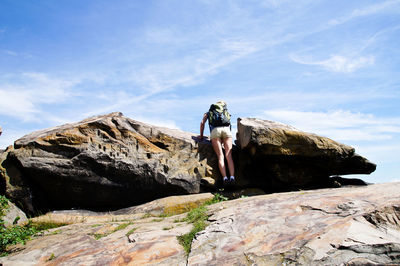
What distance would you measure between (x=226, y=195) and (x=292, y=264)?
635 centimetres

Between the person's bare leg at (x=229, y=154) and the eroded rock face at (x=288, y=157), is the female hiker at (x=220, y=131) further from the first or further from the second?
the eroded rock face at (x=288, y=157)

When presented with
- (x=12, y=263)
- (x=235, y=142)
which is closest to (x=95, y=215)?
(x=12, y=263)

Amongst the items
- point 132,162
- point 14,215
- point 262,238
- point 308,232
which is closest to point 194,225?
point 262,238

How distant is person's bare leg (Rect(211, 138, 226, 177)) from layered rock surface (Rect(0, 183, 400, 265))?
329 centimetres

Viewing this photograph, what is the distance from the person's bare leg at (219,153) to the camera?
37.9 feet

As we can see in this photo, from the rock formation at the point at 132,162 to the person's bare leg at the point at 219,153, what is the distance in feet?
1.52

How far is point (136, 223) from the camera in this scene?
858 centimetres

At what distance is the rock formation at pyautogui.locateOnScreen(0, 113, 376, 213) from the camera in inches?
424

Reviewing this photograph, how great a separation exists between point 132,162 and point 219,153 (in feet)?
10.2

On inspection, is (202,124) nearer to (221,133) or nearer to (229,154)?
(221,133)

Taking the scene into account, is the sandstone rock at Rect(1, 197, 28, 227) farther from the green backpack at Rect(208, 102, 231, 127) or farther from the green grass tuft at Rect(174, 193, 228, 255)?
the green backpack at Rect(208, 102, 231, 127)

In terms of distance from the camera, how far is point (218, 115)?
484 inches

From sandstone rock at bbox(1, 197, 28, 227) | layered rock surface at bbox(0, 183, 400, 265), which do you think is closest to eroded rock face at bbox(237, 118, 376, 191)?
layered rock surface at bbox(0, 183, 400, 265)

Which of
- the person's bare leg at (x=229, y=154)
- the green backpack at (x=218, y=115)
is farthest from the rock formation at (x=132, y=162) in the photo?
the green backpack at (x=218, y=115)
